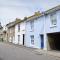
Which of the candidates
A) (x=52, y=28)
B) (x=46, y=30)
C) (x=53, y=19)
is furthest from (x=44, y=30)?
(x=53, y=19)

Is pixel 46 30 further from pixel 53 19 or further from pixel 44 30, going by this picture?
pixel 53 19

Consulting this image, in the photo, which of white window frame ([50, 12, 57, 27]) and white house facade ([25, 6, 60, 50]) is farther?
white window frame ([50, 12, 57, 27])

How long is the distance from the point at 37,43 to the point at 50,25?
18.9ft

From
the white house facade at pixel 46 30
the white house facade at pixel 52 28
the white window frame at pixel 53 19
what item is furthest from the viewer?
the white window frame at pixel 53 19

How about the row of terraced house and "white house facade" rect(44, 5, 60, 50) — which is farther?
the row of terraced house

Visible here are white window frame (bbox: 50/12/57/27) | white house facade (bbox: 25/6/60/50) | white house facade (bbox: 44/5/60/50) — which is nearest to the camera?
white house facade (bbox: 44/5/60/50)

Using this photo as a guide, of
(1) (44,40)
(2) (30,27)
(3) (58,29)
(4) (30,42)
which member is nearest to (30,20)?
(2) (30,27)

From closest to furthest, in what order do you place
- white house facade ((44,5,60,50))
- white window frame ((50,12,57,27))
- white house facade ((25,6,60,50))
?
white house facade ((44,5,60,50)) < white house facade ((25,6,60,50)) < white window frame ((50,12,57,27))

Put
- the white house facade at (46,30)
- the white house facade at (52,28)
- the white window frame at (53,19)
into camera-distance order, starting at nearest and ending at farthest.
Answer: the white house facade at (52,28)
the white house facade at (46,30)
the white window frame at (53,19)

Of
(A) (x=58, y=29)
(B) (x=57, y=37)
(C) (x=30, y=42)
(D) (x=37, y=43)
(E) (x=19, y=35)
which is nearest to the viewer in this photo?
(A) (x=58, y=29)

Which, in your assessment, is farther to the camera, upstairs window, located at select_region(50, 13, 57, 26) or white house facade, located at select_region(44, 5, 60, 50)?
upstairs window, located at select_region(50, 13, 57, 26)

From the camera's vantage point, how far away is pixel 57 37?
3269 centimetres

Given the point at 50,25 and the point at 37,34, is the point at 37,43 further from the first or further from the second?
the point at 50,25

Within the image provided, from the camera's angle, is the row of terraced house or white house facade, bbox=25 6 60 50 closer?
white house facade, bbox=25 6 60 50
